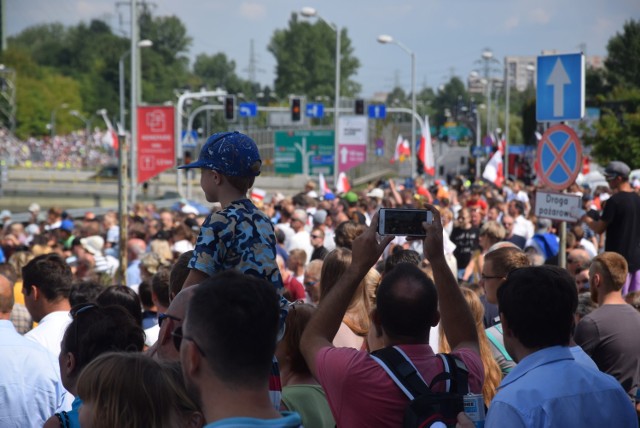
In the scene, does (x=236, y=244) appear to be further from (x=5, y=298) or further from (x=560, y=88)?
(x=560, y=88)

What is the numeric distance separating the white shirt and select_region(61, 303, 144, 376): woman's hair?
6.61 ft

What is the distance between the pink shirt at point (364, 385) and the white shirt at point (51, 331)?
2.72 metres

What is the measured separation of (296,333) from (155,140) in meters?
14.8

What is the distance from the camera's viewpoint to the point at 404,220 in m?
3.93

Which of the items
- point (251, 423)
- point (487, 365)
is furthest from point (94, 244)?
point (251, 423)

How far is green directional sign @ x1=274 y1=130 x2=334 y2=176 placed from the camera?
45.0 meters

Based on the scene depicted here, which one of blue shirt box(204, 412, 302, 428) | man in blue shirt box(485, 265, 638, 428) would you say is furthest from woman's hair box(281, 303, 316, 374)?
blue shirt box(204, 412, 302, 428)

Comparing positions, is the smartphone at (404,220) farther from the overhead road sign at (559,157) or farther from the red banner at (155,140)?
the red banner at (155,140)

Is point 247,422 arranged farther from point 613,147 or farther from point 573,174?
point 613,147

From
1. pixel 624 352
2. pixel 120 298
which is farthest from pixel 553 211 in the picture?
pixel 120 298

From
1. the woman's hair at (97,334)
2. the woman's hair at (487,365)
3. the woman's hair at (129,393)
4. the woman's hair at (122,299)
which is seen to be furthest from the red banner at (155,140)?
the woman's hair at (129,393)

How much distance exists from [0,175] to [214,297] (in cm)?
5497

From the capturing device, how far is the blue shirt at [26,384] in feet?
15.8

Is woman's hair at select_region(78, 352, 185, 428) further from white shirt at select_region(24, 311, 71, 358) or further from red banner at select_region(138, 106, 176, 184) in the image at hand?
red banner at select_region(138, 106, 176, 184)
